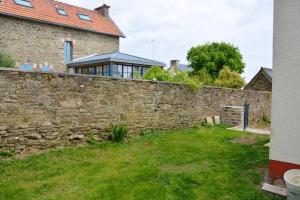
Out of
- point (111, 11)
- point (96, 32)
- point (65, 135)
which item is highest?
point (111, 11)

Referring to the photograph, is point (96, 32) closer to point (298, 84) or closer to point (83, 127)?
point (83, 127)

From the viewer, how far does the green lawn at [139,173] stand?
3.99 meters

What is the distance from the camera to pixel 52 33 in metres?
19.0

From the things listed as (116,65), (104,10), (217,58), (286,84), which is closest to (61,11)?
(104,10)

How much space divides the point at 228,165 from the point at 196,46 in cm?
2939

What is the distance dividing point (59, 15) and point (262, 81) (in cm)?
1849

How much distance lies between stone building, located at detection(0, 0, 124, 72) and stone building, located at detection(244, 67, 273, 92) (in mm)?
13069

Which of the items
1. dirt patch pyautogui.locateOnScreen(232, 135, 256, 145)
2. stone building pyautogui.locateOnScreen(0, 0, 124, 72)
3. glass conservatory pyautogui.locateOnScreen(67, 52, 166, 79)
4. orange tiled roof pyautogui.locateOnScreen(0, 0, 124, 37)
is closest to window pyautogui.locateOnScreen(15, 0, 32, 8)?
stone building pyautogui.locateOnScreen(0, 0, 124, 72)

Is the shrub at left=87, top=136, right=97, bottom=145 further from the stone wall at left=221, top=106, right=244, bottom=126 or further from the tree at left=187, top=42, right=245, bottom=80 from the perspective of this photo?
the tree at left=187, top=42, right=245, bottom=80

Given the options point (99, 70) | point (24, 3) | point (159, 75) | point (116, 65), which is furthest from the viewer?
point (24, 3)

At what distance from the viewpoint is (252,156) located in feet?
20.8

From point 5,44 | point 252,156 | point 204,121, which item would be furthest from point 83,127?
point 5,44

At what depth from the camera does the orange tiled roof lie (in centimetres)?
1711

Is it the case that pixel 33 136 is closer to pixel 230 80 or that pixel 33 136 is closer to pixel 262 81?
pixel 230 80
